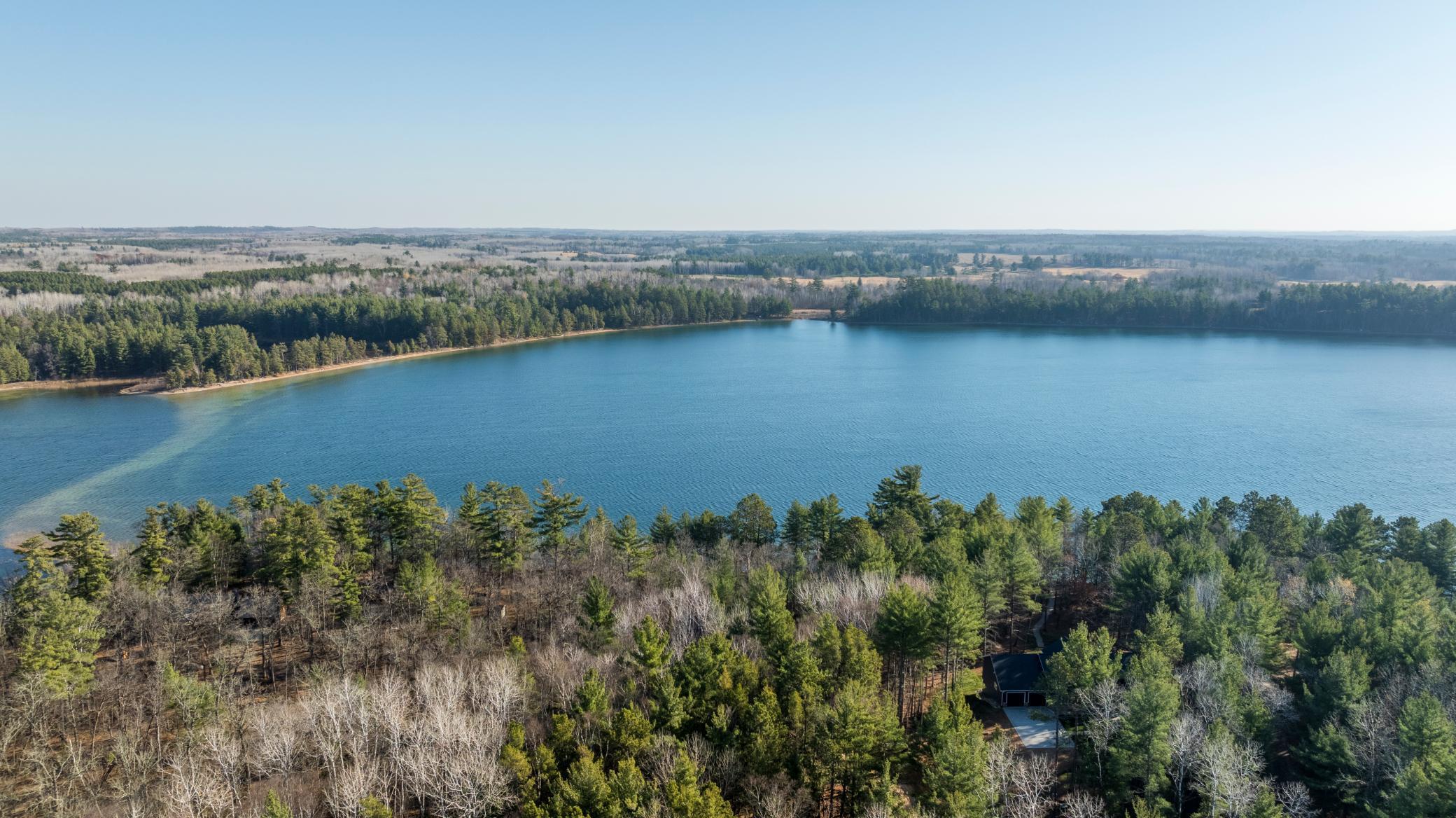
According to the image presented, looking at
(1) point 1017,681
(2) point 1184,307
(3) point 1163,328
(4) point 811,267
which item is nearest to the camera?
(1) point 1017,681

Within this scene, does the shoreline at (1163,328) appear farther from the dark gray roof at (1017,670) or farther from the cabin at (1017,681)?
the cabin at (1017,681)

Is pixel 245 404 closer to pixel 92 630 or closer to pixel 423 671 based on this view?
pixel 92 630

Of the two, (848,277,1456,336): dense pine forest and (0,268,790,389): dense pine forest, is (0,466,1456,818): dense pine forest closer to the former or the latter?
(0,268,790,389): dense pine forest

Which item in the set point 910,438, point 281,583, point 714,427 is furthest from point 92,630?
point 910,438

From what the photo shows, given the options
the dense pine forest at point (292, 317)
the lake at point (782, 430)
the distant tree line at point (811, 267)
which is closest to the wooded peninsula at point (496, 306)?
the dense pine forest at point (292, 317)

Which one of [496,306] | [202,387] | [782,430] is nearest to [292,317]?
[202,387]

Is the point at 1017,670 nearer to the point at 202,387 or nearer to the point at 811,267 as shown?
the point at 202,387
